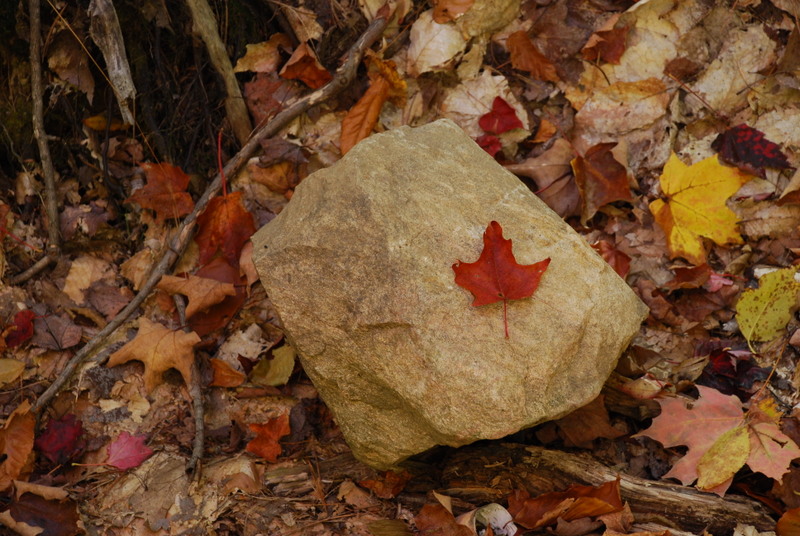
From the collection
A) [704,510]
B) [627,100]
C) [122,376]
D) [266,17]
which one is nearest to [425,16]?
[266,17]

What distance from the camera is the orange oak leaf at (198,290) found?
2.86 m

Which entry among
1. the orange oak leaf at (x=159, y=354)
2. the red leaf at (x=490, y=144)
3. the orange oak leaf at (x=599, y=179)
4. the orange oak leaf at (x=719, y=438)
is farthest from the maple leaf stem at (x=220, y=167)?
the orange oak leaf at (x=719, y=438)

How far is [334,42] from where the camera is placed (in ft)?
10.7

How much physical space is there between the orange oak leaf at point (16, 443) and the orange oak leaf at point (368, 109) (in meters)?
1.74

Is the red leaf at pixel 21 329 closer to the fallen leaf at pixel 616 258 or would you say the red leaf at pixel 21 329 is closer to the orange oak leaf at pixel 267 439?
the orange oak leaf at pixel 267 439

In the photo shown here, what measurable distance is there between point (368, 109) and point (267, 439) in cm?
156

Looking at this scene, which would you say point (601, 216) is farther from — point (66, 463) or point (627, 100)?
point (66, 463)

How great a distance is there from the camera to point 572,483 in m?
2.21

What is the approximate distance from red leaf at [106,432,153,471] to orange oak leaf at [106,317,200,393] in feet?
0.76

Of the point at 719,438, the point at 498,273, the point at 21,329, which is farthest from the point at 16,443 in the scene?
the point at 719,438

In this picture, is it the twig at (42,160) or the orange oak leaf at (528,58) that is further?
the orange oak leaf at (528,58)

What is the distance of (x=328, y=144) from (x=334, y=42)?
1.72 ft

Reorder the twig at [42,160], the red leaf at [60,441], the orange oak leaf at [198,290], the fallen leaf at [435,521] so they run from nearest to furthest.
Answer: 1. the fallen leaf at [435,521]
2. the red leaf at [60,441]
3. the orange oak leaf at [198,290]
4. the twig at [42,160]

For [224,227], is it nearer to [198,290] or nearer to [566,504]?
[198,290]
